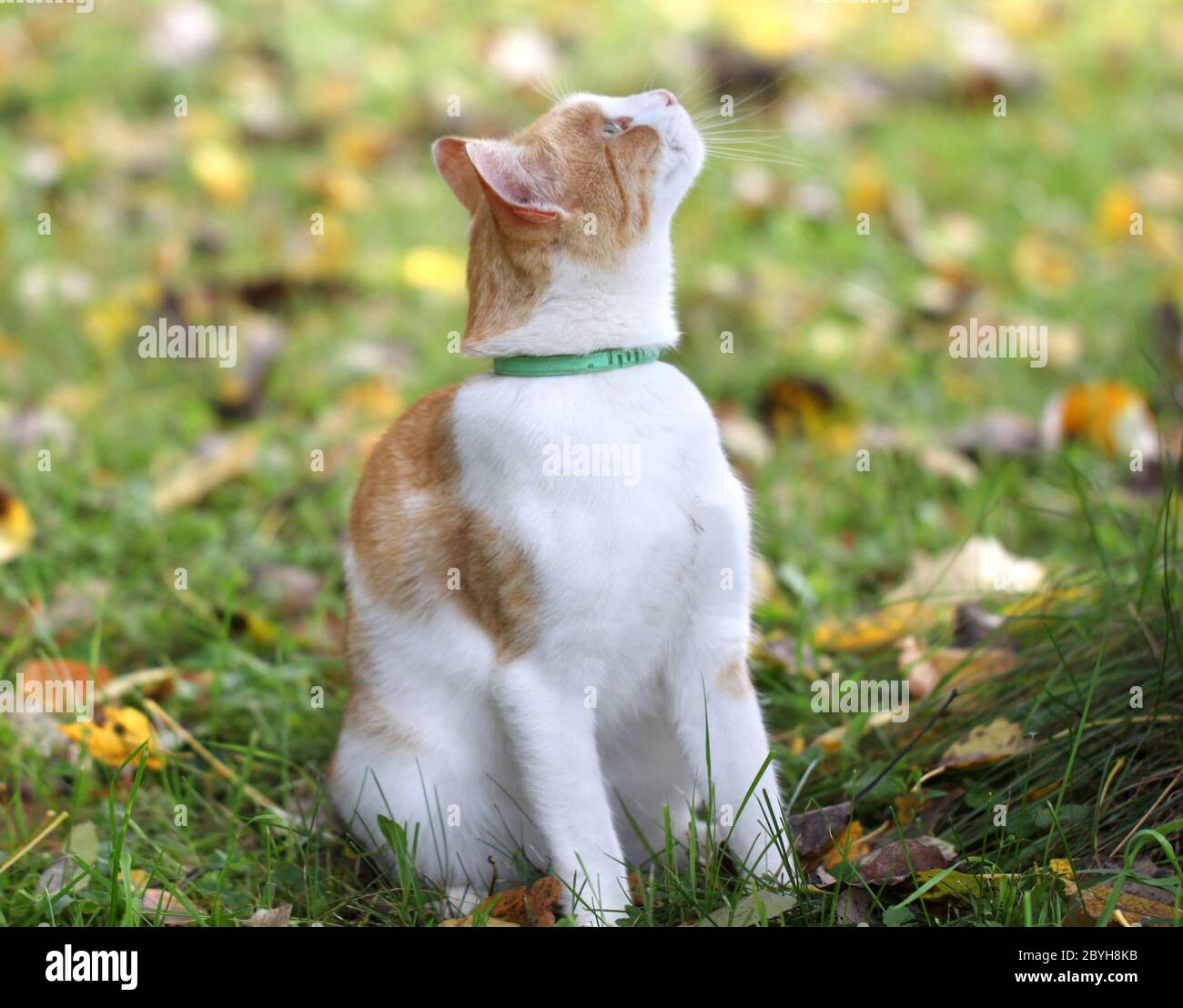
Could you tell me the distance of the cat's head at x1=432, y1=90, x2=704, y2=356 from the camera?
81.4 inches

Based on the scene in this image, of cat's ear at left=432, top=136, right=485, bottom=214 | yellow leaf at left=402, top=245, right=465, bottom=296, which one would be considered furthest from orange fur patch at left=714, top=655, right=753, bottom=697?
yellow leaf at left=402, top=245, right=465, bottom=296

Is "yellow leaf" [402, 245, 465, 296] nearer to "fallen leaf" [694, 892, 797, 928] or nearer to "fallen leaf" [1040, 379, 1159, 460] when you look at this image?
"fallen leaf" [1040, 379, 1159, 460]

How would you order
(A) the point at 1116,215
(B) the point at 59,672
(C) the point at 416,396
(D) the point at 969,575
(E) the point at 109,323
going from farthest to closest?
(A) the point at 1116,215 < (E) the point at 109,323 < (C) the point at 416,396 < (D) the point at 969,575 < (B) the point at 59,672

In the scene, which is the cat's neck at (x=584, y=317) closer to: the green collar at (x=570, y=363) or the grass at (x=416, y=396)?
the green collar at (x=570, y=363)

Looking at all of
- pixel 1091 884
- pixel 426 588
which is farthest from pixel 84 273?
pixel 1091 884

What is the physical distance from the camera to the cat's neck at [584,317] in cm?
208

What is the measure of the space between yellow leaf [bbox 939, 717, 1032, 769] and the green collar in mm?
836

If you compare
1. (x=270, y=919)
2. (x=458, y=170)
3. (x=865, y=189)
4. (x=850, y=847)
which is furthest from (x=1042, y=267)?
(x=270, y=919)

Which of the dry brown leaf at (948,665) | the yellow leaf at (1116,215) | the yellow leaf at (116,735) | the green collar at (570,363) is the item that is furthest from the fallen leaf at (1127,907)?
the yellow leaf at (1116,215)

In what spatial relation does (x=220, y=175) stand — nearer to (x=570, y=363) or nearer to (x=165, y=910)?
(x=570, y=363)

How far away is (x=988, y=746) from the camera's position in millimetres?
2238

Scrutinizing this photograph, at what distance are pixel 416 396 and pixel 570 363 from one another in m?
1.85
